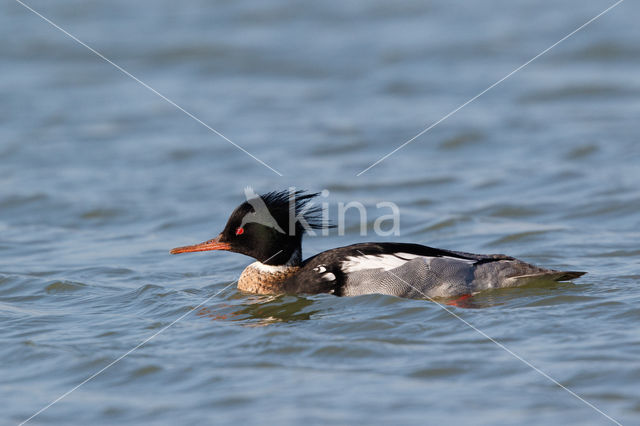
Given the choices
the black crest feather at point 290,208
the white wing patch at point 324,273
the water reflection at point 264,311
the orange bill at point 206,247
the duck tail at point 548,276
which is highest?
the black crest feather at point 290,208

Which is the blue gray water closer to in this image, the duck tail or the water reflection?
the water reflection

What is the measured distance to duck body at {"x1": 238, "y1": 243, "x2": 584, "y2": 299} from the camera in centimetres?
873

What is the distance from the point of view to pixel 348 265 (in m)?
8.88

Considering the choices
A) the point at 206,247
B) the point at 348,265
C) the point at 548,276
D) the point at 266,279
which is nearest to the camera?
the point at 548,276

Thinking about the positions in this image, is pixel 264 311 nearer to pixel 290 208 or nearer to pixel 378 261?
pixel 290 208

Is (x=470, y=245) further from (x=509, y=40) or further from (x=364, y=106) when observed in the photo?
(x=509, y=40)

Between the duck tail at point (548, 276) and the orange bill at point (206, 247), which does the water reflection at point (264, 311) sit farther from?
the duck tail at point (548, 276)

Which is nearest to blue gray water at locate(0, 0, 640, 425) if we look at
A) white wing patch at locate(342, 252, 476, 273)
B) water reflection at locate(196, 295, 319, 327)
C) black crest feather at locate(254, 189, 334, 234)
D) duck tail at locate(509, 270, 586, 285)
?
water reflection at locate(196, 295, 319, 327)

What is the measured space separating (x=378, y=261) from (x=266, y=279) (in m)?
1.27

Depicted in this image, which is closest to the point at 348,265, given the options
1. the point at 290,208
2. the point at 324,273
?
the point at 324,273

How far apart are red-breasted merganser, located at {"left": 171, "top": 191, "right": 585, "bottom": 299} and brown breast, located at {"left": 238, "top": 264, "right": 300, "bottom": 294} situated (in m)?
0.01

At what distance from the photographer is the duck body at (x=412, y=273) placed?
873 cm

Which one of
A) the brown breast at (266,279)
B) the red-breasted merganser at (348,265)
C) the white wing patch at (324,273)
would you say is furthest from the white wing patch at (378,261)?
the brown breast at (266,279)

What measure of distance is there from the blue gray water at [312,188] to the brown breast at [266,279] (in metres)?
0.19
